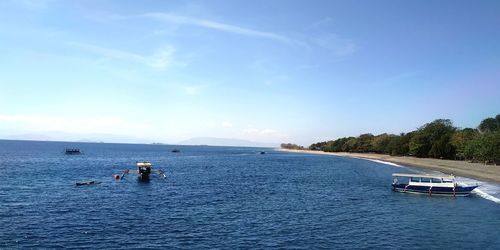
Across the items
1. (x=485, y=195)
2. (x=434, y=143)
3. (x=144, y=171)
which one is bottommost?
(x=485, y=195)

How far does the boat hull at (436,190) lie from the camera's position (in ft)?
216

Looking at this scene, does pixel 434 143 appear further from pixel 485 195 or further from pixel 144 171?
pixel 144 171

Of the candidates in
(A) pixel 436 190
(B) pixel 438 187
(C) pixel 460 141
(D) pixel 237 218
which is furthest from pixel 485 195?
(C) pixel 460 141

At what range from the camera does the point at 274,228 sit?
4041cm

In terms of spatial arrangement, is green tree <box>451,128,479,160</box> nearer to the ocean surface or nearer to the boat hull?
the boat hull

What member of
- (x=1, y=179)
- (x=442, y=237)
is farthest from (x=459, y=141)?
(x=1, y=179)

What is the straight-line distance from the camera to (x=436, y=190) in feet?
222

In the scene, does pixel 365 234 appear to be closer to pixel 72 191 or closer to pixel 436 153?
pixel 72 191

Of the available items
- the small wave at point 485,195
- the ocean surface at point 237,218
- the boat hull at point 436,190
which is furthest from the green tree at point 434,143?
the ocean surface at point 237,218

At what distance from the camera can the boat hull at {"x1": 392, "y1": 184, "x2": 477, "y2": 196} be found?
65.9 metres

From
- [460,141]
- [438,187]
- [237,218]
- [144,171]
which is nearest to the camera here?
[237,218]

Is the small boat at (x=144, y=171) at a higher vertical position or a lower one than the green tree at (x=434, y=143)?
lower

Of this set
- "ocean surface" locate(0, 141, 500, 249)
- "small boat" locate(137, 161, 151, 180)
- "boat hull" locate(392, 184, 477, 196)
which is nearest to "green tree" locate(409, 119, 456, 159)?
"boat hull" locate(392, 184, 477, 196)

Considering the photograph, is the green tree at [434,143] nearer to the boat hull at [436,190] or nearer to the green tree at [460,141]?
the green tree at [460,141]
